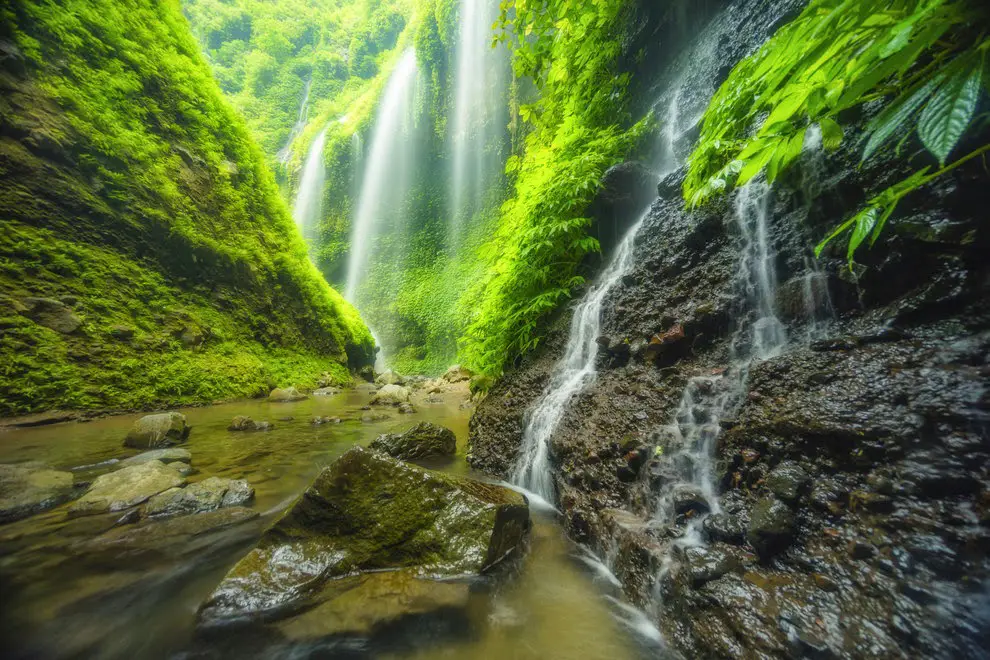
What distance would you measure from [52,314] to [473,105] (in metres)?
17.9

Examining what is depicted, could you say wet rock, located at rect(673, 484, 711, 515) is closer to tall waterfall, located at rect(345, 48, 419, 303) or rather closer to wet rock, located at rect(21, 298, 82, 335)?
wet rock, located at rect(21, 298, 82, 335)

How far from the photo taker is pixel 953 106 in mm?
818

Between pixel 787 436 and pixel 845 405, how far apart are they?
261 millimetres

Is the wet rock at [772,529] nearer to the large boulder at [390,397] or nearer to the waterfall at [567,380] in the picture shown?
the waterfall at [567,380]

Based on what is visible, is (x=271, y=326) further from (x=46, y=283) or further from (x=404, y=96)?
(x=404, y=96)

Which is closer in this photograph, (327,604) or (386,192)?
(327,604)

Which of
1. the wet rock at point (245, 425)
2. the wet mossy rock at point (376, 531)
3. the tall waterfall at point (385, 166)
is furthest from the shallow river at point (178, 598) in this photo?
the tall waterfall at point (385, 166)

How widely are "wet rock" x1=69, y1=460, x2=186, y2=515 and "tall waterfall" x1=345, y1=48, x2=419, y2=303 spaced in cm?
1869

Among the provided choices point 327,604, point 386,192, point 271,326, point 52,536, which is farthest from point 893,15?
point 386,192

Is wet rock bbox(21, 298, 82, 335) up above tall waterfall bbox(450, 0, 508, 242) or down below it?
below

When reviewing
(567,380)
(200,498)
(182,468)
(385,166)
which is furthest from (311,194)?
(567,380)

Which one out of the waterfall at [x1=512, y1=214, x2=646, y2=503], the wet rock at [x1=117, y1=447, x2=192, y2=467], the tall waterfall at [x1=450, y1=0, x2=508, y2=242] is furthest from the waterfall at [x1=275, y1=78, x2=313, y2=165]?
the waterfall at [x1=512, y1=214, x2=646, y2=503]

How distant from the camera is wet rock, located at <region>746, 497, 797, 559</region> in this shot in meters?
1.43

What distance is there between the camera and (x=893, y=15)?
89cm
